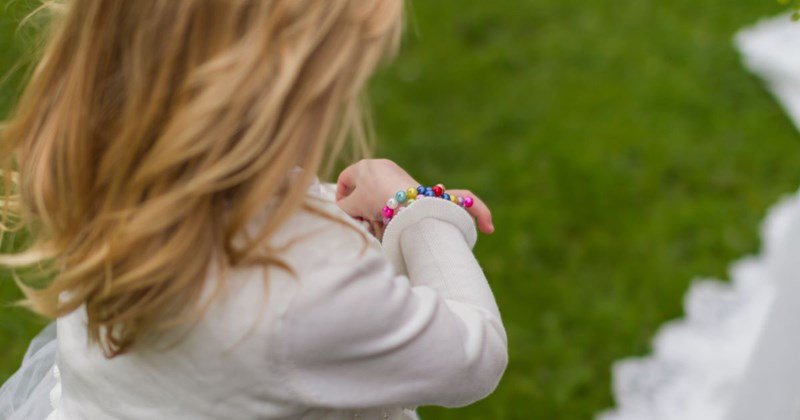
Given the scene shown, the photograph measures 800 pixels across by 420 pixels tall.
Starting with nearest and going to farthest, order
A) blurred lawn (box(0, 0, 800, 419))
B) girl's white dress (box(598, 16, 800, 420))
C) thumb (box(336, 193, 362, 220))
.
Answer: thumb (box(336, 193, 362, 220)) → girl's white dress (box(598, 16, 800, 420)) → blurred lawn (box(0, 0, 800, 419))

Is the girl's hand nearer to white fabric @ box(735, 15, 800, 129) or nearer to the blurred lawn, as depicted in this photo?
the blurred lawn

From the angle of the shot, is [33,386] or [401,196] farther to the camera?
[33,386]

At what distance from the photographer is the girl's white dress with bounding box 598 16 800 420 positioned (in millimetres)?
1930

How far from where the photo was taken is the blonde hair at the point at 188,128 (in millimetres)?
1021

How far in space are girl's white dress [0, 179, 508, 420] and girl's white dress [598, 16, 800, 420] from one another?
0.83m

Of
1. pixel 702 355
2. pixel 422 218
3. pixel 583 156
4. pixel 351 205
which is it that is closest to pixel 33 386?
pixel 351 205

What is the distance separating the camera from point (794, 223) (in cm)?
219

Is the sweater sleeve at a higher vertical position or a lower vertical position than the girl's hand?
lower

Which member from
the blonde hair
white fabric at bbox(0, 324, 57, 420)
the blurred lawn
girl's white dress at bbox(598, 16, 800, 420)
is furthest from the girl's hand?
the blurred lawn

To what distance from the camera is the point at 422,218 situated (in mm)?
1293

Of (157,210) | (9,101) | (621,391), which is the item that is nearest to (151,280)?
(157,210)

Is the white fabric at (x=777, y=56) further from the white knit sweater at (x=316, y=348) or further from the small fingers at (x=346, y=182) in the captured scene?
the white knit sweater at (x=316, y=348)

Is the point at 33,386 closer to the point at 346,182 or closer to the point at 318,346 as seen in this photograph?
the point at 346,182

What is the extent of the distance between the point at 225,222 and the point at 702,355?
2008mm
